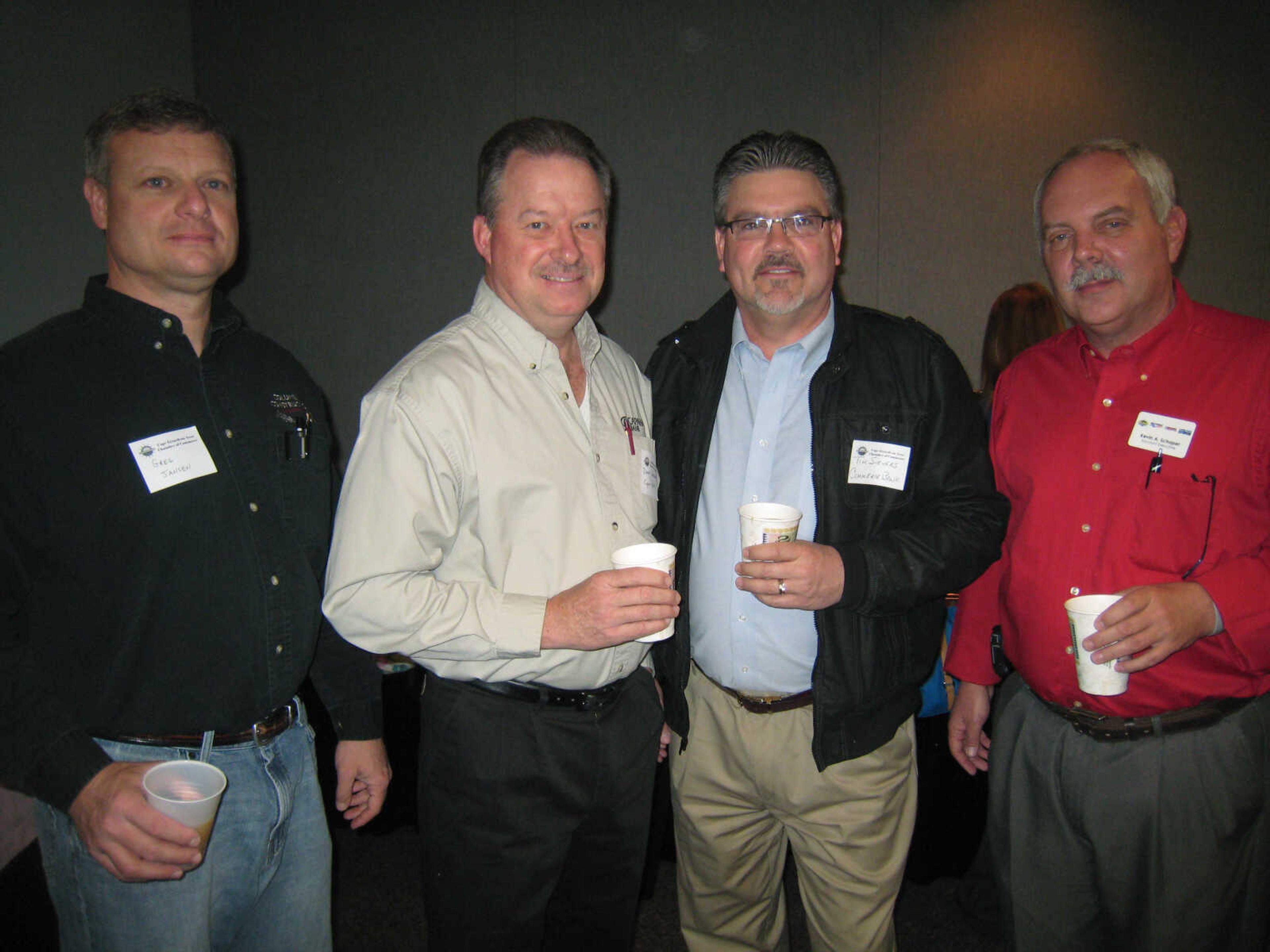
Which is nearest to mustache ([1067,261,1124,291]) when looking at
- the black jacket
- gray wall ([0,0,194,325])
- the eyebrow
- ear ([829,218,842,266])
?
the eyebrow

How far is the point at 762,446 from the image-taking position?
1.86 m

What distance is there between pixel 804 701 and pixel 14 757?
1.55 m

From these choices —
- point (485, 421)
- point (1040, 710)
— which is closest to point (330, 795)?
point (485, 421)

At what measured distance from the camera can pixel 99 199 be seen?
157cm

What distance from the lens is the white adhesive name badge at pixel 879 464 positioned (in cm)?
175

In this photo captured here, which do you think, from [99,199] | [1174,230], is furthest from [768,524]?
[99,199]

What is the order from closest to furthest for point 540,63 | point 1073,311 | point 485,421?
1. point 485,421
2. point 1073,311
3. point 540,63

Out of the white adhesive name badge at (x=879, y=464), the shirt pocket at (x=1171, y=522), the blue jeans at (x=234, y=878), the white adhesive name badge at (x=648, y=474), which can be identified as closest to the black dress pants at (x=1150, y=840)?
the shirt pocket at (x=1171, y=522)

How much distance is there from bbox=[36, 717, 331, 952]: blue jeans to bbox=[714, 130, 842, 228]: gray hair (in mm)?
1633

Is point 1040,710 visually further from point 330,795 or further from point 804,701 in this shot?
point 330,795

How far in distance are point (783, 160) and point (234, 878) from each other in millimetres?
1966

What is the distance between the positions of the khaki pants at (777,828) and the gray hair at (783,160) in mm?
1254

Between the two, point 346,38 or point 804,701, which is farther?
point 346,38

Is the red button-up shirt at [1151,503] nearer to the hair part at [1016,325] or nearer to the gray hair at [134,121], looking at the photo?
the hair part at [1016,325]
